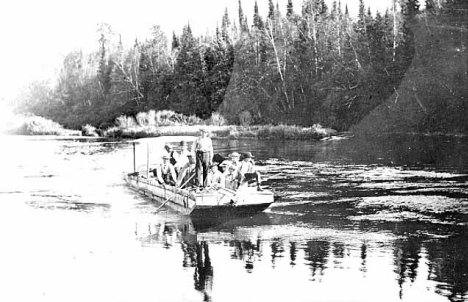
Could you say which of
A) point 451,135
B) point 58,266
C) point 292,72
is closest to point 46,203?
point 58,266

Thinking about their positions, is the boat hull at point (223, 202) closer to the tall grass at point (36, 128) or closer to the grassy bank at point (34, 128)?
the grassy bank at point (34, 128)

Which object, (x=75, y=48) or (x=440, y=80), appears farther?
(x=75, y=48)

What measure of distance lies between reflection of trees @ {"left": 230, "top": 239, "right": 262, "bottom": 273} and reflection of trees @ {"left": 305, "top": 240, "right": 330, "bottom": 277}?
1.40 m

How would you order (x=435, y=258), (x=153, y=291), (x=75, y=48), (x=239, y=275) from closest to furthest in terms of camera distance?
(x=153, y=291), (x=239, y=275), (x=435, y=258), (x=75, y=48)

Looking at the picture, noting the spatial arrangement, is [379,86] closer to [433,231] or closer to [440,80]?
[440,80]

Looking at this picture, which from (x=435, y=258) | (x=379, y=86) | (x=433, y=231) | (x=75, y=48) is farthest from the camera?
(x=75, y=48)

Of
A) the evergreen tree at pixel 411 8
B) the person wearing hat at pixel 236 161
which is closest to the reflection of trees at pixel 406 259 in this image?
the person wearing hat at pixel 236 161

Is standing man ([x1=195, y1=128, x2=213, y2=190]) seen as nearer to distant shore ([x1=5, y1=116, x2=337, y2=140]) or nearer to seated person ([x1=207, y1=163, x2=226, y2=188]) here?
seated person ([x1=207, y1=163, x2=226, y2=188])

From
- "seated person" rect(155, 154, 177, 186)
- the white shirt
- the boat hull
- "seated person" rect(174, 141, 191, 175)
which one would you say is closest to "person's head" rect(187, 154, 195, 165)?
"seated person" rect(174, 141, 191, 175)

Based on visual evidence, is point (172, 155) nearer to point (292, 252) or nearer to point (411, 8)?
point (292, 252)

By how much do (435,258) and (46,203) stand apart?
18348 mm

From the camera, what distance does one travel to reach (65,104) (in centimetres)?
13062

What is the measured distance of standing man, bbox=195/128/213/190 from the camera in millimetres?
22859

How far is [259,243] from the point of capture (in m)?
18.7
